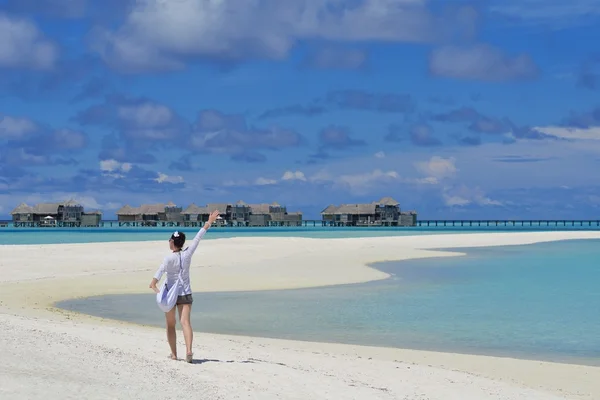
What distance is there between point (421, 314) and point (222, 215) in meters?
148

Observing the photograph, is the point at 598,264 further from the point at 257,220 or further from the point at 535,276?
the point at 257,220

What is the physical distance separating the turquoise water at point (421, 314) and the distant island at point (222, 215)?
13550 cm

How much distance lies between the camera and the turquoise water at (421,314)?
1513cm

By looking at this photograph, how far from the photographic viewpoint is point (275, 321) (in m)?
17.5

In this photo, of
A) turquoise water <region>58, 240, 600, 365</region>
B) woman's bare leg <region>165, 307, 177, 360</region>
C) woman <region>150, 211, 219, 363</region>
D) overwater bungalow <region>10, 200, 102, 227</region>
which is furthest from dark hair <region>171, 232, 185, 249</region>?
overwater bungalow <region>10, 200, 102, 227</region>

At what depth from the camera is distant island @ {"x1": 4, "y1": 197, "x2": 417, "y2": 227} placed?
543 feet

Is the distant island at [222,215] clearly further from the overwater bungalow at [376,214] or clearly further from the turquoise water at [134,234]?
the turquoise water at [134,234]

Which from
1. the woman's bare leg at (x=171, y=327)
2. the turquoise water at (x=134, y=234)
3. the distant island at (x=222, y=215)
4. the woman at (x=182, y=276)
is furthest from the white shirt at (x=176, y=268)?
the distant island at (x=222, y=215)

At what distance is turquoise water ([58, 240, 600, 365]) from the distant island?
445 ft

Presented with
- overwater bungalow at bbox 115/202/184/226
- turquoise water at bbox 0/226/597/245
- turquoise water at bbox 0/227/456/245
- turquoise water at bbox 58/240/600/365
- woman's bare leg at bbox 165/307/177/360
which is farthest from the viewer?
overwater bungalow at bbox 115/202/184/226

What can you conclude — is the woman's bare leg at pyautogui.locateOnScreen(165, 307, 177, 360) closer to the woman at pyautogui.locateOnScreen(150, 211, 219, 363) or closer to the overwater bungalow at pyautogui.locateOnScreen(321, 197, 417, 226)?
the woman at pyautogui.locateOnScreen(150, 211, 219, 363)

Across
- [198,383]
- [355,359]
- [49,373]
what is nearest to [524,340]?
[355,359]

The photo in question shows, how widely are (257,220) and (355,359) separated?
160 metres

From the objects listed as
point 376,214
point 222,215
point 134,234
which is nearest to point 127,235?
point 134,234
